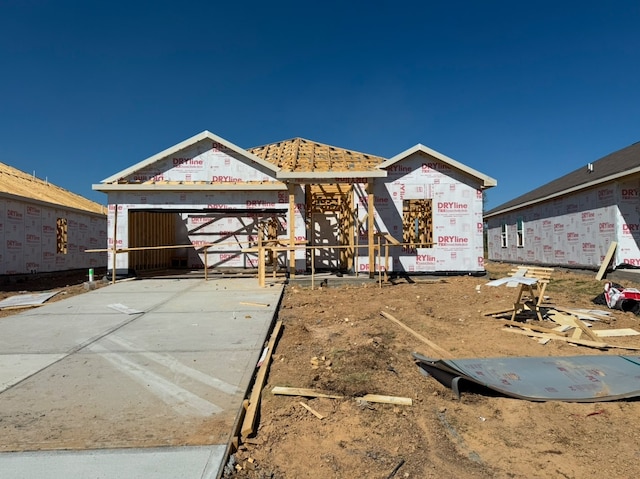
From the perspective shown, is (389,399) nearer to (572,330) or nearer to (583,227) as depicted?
(572,330)

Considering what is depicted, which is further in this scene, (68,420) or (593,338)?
(593,338)

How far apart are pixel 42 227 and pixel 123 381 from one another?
14697 millimetres

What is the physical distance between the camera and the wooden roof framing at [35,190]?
14438 mm

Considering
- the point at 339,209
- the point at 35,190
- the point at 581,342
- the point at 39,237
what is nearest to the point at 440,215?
the point at 339,209

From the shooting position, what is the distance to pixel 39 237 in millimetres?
15141

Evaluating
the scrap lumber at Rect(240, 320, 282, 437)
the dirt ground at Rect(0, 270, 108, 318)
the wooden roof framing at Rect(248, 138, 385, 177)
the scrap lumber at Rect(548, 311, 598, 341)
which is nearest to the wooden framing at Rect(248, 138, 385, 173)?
the wooden roof framing at Rect(248, 138, 385, 177)

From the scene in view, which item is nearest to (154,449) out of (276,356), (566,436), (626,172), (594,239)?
(276,356)

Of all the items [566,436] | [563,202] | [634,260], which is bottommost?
[566,436]

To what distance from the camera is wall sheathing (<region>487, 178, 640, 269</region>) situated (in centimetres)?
1278

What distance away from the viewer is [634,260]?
1266 cm

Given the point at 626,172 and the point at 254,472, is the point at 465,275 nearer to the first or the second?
the point at 626,172

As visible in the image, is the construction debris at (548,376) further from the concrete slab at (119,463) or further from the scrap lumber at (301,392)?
the concrete slab at (119,463)

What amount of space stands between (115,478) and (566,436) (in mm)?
3304

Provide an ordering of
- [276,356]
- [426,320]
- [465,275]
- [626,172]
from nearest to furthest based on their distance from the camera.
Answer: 1. [276,356]
2. [426,320]
3. [626,172]
4. [465,275]
